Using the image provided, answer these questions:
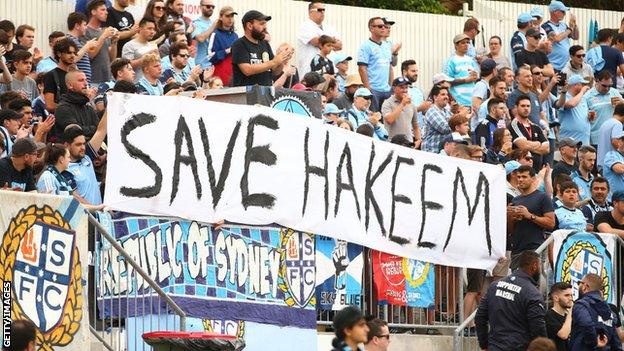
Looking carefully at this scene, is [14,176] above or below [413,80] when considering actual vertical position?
below

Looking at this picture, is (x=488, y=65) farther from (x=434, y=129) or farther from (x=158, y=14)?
(x=158, y=14)

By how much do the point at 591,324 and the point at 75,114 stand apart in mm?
5640

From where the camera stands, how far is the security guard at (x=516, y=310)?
16.7 metres

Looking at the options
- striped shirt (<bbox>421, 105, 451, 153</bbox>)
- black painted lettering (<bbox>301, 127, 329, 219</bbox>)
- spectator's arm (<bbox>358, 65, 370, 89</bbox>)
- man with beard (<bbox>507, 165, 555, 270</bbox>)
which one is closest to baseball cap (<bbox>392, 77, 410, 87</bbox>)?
striped shirt (<bbox>421, 105, 451, 153</bbox>)

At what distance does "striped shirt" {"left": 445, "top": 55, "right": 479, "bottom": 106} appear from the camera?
26031 millimetres

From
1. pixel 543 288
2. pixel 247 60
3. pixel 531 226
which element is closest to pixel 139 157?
pixel 247 60

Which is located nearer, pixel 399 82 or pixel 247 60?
pixel 247 60

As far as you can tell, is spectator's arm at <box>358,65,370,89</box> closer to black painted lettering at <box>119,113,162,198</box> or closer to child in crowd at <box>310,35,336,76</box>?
child in crowd at <box>310,35,336,76</box>

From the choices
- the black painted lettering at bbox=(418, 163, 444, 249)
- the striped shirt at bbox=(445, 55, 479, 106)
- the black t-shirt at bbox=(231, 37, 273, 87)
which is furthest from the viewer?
the striped shirt at bbox=(445, 55, 479, 106)

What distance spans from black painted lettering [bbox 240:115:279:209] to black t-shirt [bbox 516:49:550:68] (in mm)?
11222

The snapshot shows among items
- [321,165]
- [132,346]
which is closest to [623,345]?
[321,165]

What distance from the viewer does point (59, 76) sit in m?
18.7

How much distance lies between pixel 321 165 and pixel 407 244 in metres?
1.44

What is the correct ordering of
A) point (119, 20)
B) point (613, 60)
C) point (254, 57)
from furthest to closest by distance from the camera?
1. point (613, 60)
2. point (119, 20)
3. point (254, 57)
